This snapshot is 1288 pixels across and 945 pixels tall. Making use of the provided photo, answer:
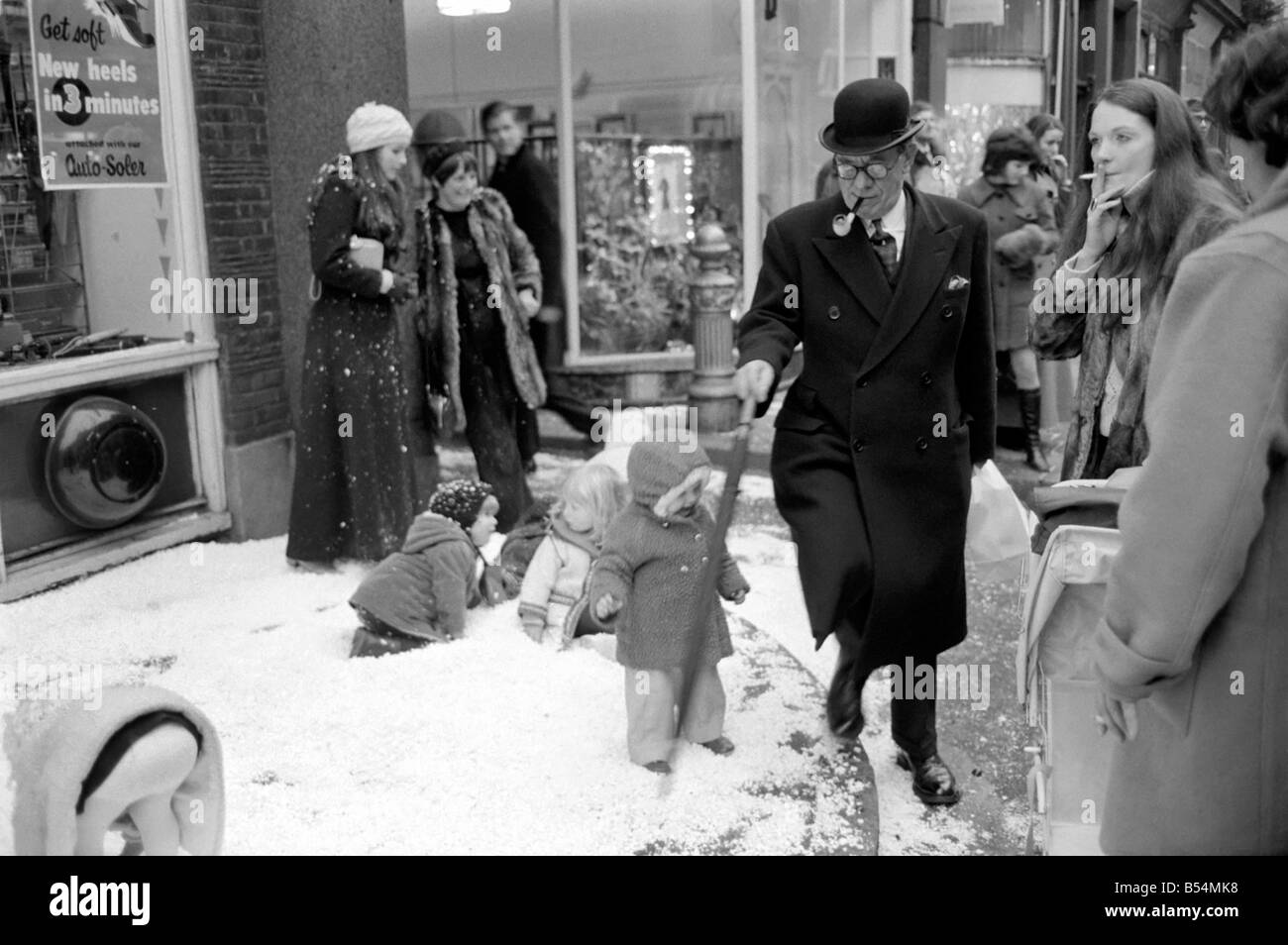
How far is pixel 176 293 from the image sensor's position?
23.0ft

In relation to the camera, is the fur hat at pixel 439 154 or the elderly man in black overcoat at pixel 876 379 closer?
the elderly man in black overcoat at pixel 876 379

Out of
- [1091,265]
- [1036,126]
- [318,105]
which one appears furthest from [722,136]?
[1091,265]

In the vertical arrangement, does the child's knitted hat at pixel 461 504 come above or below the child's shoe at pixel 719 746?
above

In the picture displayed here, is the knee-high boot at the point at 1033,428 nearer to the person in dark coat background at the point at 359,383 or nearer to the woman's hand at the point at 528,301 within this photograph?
the woman's hand at the point at 528,301

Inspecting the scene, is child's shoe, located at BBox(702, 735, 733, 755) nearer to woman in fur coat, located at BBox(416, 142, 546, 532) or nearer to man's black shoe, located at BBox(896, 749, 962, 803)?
man's black shoe, located at BBox(896, 749, 962, 803)

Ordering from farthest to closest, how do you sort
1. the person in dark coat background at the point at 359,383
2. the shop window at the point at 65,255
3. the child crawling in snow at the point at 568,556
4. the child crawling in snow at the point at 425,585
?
the person in dark coat background at the point at 359,383 → the shop window at the point at 65,255 → the child crawling in snow at the point at 568,556 → the child crawling in snow at the point at 425,585

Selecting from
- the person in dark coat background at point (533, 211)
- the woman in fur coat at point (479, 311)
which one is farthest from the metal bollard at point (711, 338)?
the woman in fur coat at point (479, 311)

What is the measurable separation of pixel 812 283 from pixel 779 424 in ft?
1.46

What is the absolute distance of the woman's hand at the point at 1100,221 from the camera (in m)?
4.11

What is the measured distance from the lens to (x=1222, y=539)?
223 centimetres

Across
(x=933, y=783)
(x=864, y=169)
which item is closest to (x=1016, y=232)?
(x=864, y=169)

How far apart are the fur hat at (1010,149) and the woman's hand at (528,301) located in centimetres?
321

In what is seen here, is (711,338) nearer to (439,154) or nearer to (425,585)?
(439,154)

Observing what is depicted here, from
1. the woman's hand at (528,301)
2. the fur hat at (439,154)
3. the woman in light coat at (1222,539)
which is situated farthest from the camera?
the woman's hand at (528,301)
